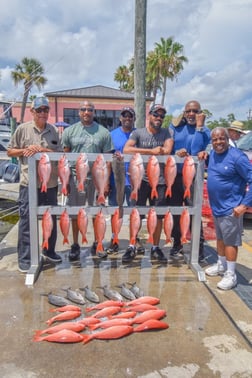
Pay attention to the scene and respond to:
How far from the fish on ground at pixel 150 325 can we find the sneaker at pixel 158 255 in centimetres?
156

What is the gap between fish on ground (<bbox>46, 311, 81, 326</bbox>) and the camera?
9.59 feet

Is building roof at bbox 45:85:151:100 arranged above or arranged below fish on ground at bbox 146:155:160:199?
above

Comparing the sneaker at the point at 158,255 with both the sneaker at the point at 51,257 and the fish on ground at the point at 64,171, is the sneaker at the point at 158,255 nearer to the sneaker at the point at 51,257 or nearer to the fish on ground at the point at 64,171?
the sneaker at the point at 51,257

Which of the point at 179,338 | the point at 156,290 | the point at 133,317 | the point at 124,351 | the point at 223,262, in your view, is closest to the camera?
the point at 124,351

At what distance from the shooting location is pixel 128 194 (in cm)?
454

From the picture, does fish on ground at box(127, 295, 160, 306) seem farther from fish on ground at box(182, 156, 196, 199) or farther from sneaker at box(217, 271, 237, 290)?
fish on ground at box(182, 156, 196, 199)

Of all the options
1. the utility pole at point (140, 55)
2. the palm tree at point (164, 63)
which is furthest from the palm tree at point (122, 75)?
the utility pole at point (140, 55)

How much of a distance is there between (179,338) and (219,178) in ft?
5.72

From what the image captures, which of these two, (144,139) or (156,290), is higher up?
(144,139)

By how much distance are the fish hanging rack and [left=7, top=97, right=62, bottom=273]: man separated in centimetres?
17

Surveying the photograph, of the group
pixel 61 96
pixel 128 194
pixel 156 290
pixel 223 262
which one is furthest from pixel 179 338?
pixel 61 96

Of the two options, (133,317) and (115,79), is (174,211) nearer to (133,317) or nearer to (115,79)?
(133,317)

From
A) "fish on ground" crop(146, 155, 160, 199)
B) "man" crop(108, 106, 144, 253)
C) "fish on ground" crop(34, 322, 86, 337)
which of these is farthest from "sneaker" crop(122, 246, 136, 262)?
"fish on ground" crop(34, 322, 86, 337)

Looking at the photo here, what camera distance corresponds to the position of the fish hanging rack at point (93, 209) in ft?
12.4
